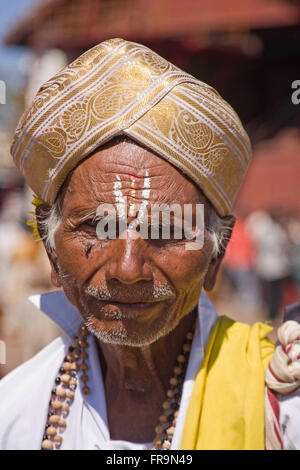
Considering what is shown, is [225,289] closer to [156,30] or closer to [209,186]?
[156,30]

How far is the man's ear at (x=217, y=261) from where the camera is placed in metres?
2.40

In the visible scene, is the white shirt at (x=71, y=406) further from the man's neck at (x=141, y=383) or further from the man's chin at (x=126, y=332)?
the man's chin at (x=126, y=332)

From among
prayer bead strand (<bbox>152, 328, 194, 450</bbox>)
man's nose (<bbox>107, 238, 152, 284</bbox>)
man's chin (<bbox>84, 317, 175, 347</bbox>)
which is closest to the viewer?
man's nose (<bbox>107, 238, 152, 284</bbox>)

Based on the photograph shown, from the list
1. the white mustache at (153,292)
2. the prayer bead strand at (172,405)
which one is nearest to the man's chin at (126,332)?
the white mustache at (153,292)

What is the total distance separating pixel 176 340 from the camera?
244cm

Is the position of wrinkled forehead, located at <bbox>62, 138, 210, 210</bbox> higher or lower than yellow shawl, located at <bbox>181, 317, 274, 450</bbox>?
higher

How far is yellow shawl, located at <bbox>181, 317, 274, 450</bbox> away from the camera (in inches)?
82.2

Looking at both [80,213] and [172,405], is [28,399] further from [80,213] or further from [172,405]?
[80,213]

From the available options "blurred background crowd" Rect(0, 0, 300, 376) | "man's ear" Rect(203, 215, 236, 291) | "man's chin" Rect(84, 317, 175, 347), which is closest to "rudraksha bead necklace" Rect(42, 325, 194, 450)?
"man's ear" Rect(203, 215, 236, 291)

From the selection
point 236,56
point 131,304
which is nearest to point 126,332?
point 131,304

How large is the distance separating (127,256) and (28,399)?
91 centimetres

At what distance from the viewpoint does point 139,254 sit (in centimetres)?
204

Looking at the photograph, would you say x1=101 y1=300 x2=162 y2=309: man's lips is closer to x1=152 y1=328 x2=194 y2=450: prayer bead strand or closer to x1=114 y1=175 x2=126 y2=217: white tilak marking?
x1=114 y1=175 x2=126 y2=217: white tilak marking

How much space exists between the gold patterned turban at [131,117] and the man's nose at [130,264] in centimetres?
38
